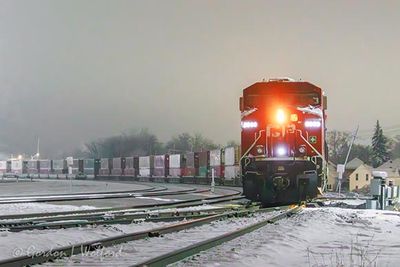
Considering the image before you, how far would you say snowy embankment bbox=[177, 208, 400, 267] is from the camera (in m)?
7.79

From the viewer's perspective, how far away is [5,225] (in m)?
11.9

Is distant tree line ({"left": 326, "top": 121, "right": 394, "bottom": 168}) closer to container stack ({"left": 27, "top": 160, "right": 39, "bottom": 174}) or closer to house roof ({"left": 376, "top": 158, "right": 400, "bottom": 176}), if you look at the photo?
house roof ({"left": 376, "top": 158, "right": 400, "bottom": 176})

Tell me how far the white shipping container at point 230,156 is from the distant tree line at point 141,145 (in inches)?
4367

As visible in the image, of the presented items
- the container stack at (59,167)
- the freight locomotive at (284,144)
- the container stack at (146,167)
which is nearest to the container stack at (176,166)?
the container stack at (146,167)

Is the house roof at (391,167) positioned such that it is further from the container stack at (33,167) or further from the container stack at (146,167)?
the container stack at (33,167)

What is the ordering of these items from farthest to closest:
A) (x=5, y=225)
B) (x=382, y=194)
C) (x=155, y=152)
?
1. (x=155, y=152)
2. (x=382, y=194)
3. (x=5, y=225)

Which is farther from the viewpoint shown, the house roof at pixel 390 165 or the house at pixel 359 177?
Result: the house roof at pixel 390 165

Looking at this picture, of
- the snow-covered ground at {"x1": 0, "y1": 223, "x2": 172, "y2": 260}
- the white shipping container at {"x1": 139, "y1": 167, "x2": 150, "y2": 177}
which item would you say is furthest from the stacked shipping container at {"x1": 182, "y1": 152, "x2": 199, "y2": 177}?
the snow-covered ground at {"x1": 0, "y1": 223, "x2": 172, "y2": 260}

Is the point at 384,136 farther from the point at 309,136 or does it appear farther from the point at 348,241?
the point at 348,241

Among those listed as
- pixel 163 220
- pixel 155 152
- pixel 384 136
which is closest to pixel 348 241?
pixel 163 220

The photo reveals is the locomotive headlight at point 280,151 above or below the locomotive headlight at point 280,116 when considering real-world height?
below

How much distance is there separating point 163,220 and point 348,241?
4.99m

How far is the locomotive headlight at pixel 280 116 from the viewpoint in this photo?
17.9 metres

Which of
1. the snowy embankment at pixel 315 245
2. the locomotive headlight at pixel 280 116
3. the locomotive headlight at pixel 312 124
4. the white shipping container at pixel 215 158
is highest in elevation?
the locomotive headlight at pixel 280 116
